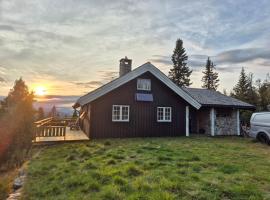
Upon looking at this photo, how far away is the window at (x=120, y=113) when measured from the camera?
13.8 metres

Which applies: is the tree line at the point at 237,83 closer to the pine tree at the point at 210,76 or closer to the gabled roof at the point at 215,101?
the pine tree at the point at 210,76

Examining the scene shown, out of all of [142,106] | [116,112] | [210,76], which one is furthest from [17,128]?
[210,76]

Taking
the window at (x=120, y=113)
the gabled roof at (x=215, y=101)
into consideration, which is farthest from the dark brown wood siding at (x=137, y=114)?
the gabled roof at (x=215, y=101)

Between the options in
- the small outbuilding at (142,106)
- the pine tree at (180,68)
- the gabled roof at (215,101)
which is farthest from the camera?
the pine tree at (180,68)

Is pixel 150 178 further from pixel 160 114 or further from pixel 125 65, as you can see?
pixel 125 65

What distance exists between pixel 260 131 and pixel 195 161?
22.0 feet

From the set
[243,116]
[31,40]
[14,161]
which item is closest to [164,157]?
[14,161]

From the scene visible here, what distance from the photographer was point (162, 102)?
15.1 meters

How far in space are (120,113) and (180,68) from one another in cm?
2938

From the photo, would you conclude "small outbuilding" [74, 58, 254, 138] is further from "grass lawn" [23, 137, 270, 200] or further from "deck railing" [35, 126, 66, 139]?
"grass lawn" [23, 137, 270, 200]

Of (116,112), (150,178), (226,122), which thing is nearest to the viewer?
(150,178)

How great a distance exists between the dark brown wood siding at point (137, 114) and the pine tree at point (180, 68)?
25.6m

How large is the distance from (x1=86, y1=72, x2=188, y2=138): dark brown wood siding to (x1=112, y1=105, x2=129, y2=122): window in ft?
0.63

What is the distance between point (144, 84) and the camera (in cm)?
1475
